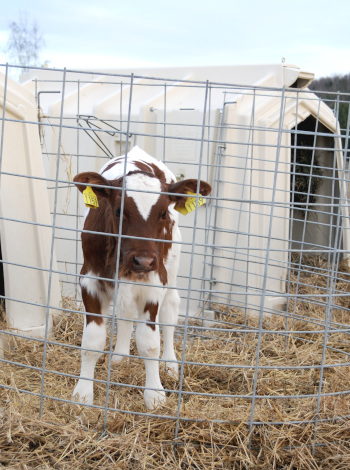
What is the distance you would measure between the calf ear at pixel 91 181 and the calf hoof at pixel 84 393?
51.0 inches

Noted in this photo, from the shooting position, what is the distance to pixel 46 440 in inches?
150

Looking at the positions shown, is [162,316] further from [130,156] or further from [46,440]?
Answer: [46,440]

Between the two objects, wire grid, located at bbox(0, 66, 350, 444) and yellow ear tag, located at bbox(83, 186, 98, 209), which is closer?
yellow ear tag, located at bbox(83, 186, 98, 209)

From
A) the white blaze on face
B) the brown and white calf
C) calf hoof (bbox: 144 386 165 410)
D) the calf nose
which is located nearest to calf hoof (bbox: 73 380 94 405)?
the brown and white calf

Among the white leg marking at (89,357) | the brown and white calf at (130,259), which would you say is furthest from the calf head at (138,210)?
the white leg marking at (89,357)

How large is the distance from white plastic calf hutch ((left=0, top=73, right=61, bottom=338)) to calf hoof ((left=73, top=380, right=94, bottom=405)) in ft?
4.31

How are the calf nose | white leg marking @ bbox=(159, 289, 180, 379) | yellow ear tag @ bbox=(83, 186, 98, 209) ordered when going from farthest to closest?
white leg marking @ bbox=(159, 289, 180, 379), yellow ear tag @ bbox=(83, 186, 98, 209), the calf nose

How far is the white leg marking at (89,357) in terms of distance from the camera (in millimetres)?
4469

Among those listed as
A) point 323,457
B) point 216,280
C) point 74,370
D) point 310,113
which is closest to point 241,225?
point 216,280

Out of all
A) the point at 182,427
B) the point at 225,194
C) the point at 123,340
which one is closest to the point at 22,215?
the point at 123,340

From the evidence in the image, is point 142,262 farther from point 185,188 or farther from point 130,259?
point 185,188

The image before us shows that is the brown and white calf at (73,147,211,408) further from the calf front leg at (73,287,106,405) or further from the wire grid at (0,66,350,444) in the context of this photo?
the wire grid at (0,66,350,444)

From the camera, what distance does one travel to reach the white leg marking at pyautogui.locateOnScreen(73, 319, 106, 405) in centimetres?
447

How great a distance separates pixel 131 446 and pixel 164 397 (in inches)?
29.3
